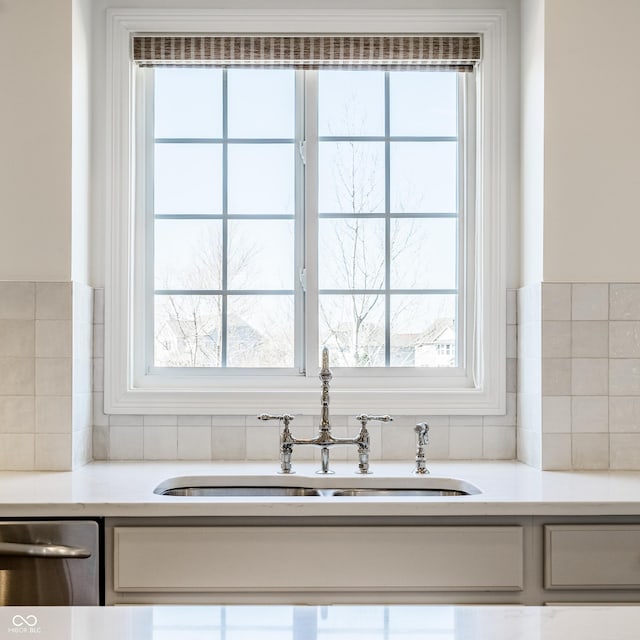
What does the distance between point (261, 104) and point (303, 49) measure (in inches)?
9.8

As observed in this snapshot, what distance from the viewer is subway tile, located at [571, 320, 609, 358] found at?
2.53 m

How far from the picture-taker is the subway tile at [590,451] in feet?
8.28

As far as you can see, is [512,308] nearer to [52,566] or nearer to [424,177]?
[424,177]

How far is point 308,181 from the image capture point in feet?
9.45

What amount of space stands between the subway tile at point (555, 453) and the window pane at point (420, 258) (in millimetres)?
662

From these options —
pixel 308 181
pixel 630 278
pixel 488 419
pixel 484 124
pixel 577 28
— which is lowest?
pixel 488 419

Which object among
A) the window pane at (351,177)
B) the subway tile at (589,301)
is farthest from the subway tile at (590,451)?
the window pane at (351,177)

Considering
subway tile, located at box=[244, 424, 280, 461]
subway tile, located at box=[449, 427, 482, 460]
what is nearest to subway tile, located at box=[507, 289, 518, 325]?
subway tile, located at box=[449, 427, 482, 460]

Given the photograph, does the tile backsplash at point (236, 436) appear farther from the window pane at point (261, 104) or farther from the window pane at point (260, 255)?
the window pane at point (261, 104)

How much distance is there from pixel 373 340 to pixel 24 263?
3.89 ft

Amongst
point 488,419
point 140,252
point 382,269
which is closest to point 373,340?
point 382,269

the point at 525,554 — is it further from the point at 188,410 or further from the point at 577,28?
the point at 577,28

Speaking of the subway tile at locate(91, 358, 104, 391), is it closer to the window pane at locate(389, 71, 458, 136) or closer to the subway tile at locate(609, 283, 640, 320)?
the window pane at locate(389, 71, 458, 136)

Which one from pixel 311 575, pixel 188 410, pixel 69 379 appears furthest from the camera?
pixel 188 410
